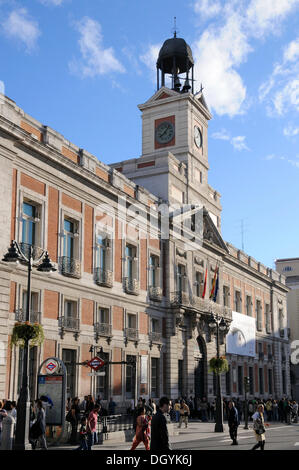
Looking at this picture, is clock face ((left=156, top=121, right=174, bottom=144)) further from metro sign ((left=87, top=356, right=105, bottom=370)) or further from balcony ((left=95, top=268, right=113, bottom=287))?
metro sign ((left=87, top=356, right=105, bottom=370))

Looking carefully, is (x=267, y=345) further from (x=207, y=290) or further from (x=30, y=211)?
(x=30, y=211)

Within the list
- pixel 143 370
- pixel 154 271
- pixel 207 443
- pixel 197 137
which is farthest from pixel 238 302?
pixel 207 443

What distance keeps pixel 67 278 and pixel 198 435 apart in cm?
954

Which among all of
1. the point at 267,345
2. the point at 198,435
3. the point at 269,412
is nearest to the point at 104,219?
the point at 198,435

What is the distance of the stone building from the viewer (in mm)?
26781

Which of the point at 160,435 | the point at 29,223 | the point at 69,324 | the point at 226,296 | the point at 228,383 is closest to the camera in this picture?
the point at 160,435

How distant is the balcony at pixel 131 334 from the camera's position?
1336 inches

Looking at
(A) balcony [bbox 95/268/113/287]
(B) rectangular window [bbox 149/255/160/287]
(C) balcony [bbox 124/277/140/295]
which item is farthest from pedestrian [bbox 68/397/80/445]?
(B) rectangular window [bbox 149/255/160/287]

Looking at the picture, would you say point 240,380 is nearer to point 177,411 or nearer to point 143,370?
point 177,411

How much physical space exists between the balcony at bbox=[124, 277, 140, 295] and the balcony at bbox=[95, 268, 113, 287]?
1.78 metres

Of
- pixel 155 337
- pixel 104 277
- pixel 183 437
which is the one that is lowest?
pixel 183 437

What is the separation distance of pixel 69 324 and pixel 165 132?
2279 cm

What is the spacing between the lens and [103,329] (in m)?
31.8

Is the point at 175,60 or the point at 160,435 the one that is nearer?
the point at 160,435
